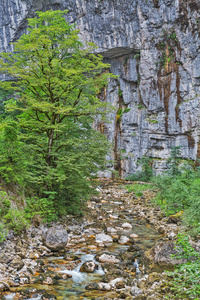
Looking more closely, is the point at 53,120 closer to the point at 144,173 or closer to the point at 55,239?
the point at 55,239

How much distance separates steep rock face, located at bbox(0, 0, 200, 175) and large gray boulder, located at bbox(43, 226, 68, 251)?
1931cm

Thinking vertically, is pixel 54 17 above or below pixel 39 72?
above

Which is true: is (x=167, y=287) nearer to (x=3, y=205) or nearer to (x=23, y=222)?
(x=23, y=222)

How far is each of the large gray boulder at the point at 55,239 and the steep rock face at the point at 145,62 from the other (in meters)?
19.3

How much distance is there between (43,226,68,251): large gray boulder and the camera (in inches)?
241

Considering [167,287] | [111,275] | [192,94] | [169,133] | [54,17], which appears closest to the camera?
[167,287]

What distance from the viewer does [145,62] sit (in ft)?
84.6

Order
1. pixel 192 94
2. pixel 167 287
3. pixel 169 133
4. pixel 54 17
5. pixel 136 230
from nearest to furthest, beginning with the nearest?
pixel 167 287
pixel 54 17
pixel 136 230
pixel 192 94
pixel 169 133

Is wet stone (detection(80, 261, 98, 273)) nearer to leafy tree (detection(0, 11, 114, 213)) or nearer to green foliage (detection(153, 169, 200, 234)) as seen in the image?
leafy tree (detection(0, 11, 114, 213))

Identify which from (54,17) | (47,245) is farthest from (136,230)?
(54,17)

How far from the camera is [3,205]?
5.66 metres

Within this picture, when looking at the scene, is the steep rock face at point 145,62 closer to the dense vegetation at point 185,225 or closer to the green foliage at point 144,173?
the green foliage at point 144,173

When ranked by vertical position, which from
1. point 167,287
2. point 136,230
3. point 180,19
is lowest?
point 136,230

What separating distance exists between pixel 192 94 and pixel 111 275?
21798mm
